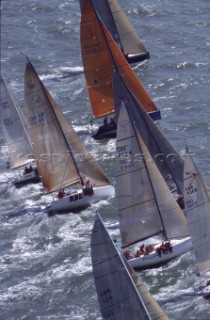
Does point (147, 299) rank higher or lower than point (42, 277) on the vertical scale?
higher

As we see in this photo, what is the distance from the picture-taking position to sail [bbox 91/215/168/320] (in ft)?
229

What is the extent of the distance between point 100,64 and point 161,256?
25607mm

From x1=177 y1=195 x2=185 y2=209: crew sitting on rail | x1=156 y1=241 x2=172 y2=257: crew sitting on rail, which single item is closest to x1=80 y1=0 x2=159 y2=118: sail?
x1=177 y1=195 x2=185 y2=209: crew sitting on rail

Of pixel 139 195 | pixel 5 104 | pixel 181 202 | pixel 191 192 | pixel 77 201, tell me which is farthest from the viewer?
pixel 5 104

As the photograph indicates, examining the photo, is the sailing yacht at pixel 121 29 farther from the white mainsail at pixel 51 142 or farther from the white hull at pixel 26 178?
the white mainsail at pixel 51 142

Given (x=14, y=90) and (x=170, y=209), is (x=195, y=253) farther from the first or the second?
(x=14, y=90)

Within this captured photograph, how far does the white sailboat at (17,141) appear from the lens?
102 m

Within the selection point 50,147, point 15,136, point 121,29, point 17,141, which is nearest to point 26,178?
point 17,141

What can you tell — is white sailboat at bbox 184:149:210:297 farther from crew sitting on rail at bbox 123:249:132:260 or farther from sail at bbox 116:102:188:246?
crew sitting on rail at bbox 123:249:132:260

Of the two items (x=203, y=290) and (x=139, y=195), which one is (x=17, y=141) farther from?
(x=203, y=290)

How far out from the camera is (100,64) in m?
108

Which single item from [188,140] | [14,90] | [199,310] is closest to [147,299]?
[199,310]

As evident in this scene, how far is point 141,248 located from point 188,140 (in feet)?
63.6

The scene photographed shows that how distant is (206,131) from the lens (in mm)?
106562
